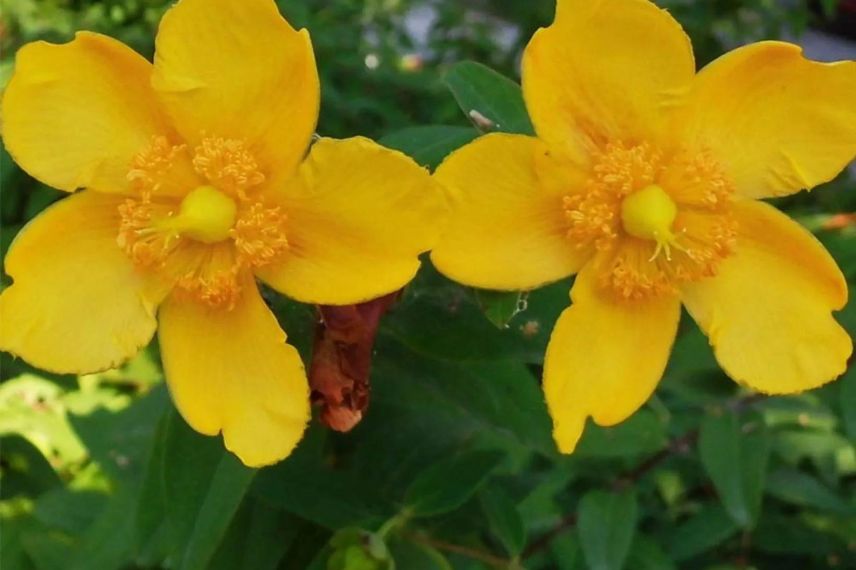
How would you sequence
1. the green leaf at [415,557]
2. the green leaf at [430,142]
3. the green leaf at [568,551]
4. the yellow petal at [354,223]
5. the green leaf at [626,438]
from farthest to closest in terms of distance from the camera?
the green leaf at [568,551]
the green leaf at [626,438]
the green leaf at [415,557]
the green leaf at [430,142]
the yellow petal at [354,223]

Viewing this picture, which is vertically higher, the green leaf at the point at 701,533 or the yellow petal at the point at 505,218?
the yellow petal at the point at 505,218

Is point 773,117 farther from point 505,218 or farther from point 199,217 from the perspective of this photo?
point 199,217

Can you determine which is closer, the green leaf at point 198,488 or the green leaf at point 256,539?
the green leaf at point 198,488

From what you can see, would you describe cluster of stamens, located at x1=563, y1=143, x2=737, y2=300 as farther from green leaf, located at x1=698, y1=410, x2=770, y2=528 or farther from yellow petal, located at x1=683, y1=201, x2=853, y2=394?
green leaf, located at x1=698, y1=410, x2=770, y2=528

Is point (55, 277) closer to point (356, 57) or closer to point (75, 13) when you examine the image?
point (356, 57)

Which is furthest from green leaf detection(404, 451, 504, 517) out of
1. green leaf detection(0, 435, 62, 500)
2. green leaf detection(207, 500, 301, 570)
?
green leaf detection(0, 435, 62, 500)

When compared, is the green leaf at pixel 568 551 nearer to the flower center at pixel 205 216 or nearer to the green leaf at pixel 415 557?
the green leaf at pixel 415 557

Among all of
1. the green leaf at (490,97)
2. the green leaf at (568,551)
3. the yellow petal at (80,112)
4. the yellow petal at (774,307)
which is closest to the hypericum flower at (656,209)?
the yellow petal at (774,307)
